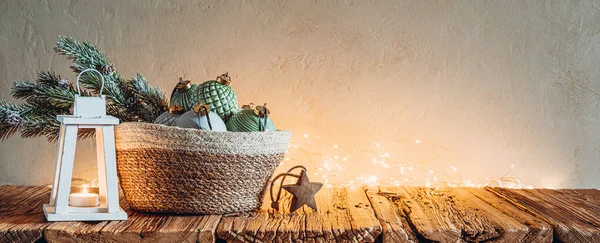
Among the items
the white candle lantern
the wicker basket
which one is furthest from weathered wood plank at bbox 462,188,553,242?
the white candle lantern

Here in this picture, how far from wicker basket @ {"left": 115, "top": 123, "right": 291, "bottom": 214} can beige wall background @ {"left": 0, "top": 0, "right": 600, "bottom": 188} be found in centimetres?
43

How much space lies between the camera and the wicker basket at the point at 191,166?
0.99m

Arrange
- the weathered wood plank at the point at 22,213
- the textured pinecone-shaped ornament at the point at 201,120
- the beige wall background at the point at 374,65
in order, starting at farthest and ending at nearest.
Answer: the beige wall background at the point at 374,65 → the textured pinecone-shaped ornament at the point at 201,120 → the weathered wood plank at the point at 22,213

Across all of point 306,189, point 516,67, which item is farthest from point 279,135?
point 516,67

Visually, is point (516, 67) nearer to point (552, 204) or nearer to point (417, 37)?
point (417, 37)

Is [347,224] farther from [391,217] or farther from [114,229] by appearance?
[114,229]

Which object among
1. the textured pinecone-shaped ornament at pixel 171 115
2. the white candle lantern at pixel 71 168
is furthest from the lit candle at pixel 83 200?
the textured pinecone-shaped ornament at pixel 171 115

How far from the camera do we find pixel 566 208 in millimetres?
1172

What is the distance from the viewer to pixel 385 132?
1.49 metres

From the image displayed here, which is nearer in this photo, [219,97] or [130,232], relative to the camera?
[130,232]

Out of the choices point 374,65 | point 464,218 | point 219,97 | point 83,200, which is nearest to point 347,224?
point 464,218

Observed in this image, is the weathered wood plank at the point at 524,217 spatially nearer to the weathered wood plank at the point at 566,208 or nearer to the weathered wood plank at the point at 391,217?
the weathered wood plank at the point at 566,208

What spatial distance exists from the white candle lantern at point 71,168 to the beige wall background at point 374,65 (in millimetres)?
455

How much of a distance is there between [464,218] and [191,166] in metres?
0.50
